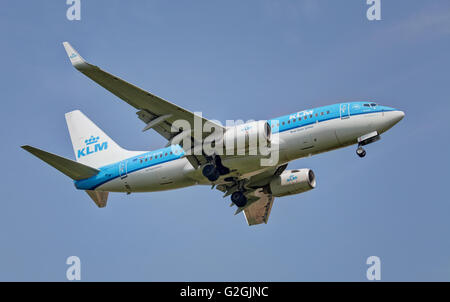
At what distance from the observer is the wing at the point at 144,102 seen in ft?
122

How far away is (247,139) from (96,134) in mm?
14167

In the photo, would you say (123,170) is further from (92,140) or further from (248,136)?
(248,136)

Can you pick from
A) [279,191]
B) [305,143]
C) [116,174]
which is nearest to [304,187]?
[279,191]

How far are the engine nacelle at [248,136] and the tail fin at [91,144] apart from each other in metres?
8.02

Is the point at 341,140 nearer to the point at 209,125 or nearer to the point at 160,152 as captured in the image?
the point at 209,125

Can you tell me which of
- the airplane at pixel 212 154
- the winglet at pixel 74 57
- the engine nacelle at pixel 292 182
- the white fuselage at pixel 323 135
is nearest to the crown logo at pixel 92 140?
the airplane at pixel 212 154

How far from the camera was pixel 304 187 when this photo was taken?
4716cm

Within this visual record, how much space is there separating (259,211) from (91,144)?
44.8 feet

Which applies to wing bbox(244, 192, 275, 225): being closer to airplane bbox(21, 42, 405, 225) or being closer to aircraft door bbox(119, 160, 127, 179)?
airplane bbox(21, 42, 405, 225)

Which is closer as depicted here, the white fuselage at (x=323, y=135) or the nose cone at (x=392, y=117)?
the white fuselage at (x=323, y=135)

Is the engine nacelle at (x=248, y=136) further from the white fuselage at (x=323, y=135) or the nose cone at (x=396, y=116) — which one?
the nose cone at (x=396, y=116)

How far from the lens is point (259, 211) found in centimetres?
5169

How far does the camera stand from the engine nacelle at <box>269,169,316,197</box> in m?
47.1

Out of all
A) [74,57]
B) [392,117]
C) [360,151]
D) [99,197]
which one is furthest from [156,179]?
[392,117]
